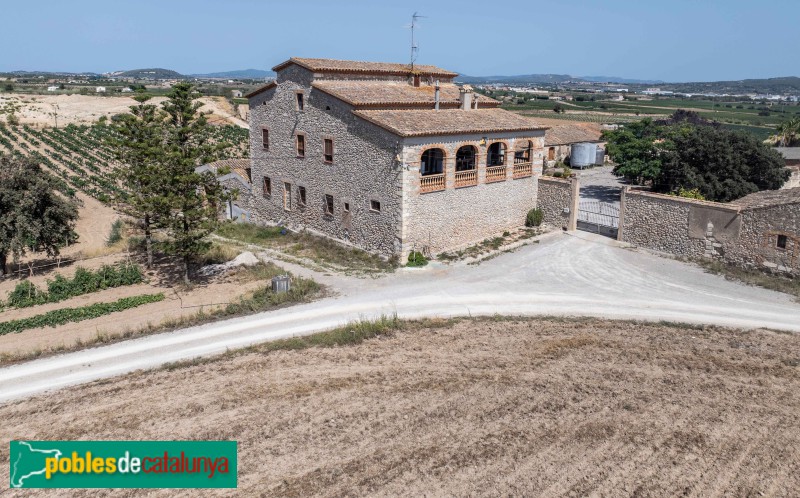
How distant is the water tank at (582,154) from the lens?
55.1 metres

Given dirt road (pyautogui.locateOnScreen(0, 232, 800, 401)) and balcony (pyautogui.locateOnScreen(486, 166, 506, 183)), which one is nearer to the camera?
dirt road (pyautogui.locateOnScreen(0, 232, 800, 401))

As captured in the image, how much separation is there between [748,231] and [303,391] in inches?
827

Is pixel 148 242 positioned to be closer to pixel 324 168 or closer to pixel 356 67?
pixel 324 168

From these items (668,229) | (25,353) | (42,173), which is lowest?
(25,353)

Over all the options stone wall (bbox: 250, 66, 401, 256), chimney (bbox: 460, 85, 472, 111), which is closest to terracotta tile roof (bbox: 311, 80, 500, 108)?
chimney (bbox: 460, 85, 472, 111)

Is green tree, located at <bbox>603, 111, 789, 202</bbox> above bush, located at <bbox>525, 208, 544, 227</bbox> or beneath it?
above

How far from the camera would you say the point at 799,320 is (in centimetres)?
2131

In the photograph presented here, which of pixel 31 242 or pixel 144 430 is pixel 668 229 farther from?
pixel 31 242

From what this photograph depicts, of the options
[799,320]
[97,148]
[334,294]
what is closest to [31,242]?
[334,294]

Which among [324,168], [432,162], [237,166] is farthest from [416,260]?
[237,166]

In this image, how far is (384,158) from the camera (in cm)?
2764

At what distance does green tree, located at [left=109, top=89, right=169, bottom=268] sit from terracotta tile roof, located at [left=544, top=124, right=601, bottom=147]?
37.8 m

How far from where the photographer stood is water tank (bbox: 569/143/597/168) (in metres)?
55.1

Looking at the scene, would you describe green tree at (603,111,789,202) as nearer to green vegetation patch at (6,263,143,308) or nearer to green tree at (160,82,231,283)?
green tree at (160,82,231,283)
